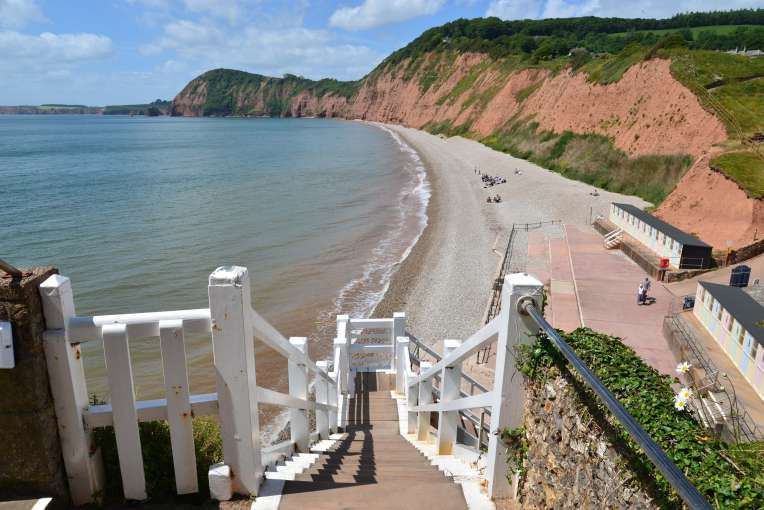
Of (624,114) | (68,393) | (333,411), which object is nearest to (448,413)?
(333,411)

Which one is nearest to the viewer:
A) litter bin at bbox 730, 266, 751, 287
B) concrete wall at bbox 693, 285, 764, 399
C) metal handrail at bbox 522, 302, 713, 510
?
metal handrail at bbox 522, 302, 713, 510

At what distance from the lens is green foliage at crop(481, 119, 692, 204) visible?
36.2 meters

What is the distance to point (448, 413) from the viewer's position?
4.09 metres

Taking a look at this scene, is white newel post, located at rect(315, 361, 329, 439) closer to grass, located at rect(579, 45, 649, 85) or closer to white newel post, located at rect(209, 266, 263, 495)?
white newel post, located at rect(209, 266, 263, 495)

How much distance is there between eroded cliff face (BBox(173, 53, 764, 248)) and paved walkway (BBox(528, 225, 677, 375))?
622cm

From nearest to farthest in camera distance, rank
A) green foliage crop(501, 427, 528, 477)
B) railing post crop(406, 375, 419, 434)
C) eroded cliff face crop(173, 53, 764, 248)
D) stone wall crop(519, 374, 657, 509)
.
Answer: stone wall crop(519, 374, 657, 509) → green foliage crop(501, 427, 528, 477) → railing post crop(406, 375, 419, 434) → eroded cliff face crop(173, 53, 764, 248)

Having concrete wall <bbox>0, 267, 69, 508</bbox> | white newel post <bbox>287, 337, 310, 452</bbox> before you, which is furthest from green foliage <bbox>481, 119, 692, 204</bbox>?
concrete wall <bbox>0, 267, 69, 508</bbox>

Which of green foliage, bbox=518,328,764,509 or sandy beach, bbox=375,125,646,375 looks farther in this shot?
sandy beach, bbox=375,125,646,375

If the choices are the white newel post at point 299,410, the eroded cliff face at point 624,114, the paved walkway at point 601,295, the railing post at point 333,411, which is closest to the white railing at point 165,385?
the white newel post at point 299,410

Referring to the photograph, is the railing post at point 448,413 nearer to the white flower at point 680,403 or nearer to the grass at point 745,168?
the white flower at point 680,403

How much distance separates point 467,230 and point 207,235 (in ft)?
53.2

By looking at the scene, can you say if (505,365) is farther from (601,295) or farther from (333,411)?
(601,295)

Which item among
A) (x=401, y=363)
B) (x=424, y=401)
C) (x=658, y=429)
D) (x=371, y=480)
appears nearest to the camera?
(x=658, y=429)

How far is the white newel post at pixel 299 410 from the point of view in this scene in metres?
4.12
